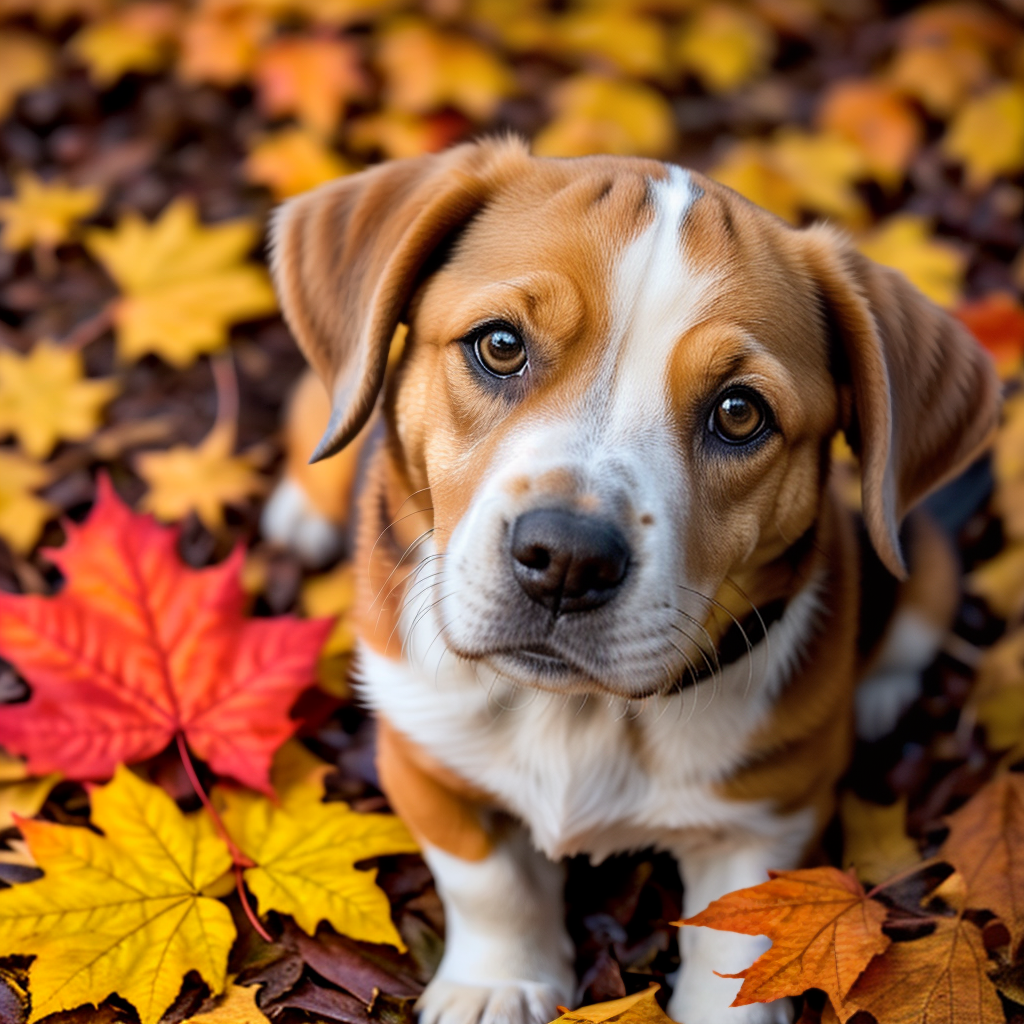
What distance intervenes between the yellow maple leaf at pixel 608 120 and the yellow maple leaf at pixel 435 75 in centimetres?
32

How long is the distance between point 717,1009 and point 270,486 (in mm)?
2638

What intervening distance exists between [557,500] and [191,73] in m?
4.37

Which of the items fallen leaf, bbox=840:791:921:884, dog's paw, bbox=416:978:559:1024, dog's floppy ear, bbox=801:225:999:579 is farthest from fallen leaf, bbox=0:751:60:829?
dog's floppy ear, bbox=801:225:999:579

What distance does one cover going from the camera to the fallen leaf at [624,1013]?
9.16 ft

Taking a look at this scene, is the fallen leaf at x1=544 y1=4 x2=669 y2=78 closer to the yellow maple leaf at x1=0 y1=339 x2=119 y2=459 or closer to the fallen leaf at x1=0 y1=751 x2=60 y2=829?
the yellow maple leaf at x1=0 y1=339 x2=119 y2=459

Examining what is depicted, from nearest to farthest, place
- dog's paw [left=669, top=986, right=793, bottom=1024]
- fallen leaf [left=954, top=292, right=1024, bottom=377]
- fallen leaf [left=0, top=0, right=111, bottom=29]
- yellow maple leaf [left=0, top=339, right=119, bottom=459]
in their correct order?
dog's paw [left=669, top=986, right=793, bottom=1024]
yellow maple leaf [left=0, top=339, right=119, bottom=459]
fallen leaf [left=954, top=292, right=1024, bottom=377]
fallen leaf [left=0, top=0, right=111, bottom=29]

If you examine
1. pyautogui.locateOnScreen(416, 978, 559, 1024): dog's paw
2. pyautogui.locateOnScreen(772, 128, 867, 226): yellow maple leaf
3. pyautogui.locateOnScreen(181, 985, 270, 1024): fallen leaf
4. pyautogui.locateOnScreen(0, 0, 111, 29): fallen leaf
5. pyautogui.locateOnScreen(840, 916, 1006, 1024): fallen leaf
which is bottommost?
pyautogui.locateOnScreen(416, 978, 559, 1024): dog's paw

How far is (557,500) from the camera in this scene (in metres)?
2.40

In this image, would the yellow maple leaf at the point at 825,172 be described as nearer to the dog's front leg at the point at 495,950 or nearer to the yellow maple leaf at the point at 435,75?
the yellow maple leaf at the point at 435,75

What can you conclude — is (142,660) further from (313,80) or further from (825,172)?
(825,172)

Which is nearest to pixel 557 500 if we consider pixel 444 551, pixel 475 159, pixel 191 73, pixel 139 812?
pixel 444 551

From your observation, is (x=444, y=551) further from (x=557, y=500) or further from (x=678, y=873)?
(x=678, y=873)

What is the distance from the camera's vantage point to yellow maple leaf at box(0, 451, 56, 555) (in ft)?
13.8

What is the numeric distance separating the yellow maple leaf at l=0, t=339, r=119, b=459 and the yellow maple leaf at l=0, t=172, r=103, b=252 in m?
0.74
